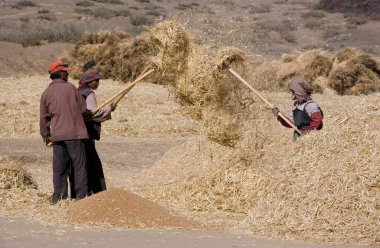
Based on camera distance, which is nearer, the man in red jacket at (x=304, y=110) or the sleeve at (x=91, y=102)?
the man in red jacket at (x=304, y=110)

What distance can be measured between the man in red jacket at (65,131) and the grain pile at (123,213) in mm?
925

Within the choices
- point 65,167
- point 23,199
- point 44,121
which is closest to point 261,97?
point 65,167

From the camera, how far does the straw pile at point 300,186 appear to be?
8719 millimetres

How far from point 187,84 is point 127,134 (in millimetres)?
7370

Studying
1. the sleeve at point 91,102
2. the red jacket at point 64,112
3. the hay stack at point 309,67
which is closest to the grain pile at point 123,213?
the red jacket at point 64,112

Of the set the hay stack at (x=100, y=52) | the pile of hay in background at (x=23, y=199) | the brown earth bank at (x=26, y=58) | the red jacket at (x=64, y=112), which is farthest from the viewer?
the brown earth bank at (x=26, y=58)

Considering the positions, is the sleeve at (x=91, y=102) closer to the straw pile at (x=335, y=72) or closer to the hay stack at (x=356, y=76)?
the straw pile at (x=335, y=72)

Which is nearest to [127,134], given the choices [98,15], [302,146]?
[302,146]

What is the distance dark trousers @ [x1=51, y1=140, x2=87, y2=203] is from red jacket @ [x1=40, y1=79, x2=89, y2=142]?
0.11 m

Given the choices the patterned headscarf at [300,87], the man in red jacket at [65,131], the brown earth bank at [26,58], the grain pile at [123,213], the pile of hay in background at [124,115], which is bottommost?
the brown earth bank at [26,58]

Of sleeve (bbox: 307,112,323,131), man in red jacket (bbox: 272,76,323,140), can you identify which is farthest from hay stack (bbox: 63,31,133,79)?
sleeve (bbox: 307,112,323,131)

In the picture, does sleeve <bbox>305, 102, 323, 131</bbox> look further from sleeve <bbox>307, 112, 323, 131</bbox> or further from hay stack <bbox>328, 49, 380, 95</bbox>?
hay stack <bbox>328, 49, 380, 95</bbox>

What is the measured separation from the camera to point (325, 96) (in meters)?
23.6

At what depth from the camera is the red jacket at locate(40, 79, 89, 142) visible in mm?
10367
